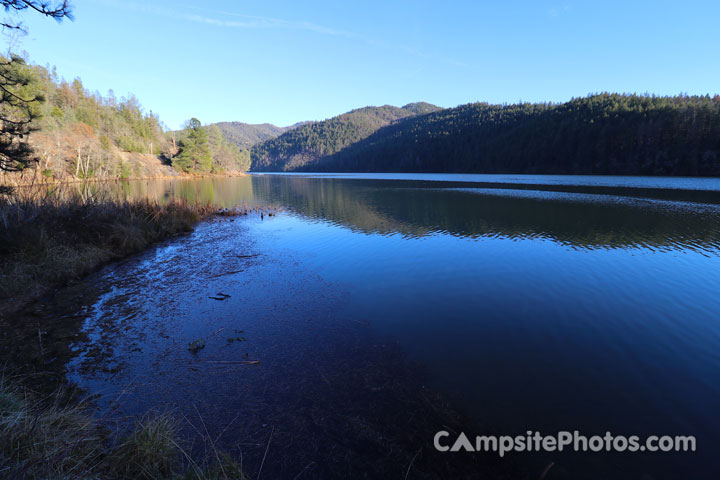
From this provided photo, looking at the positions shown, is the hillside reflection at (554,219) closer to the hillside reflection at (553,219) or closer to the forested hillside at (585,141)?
the hillside reflection at (553,219)

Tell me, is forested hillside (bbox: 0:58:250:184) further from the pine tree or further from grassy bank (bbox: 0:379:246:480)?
grassy bank (bbox: 0:379:246:480)

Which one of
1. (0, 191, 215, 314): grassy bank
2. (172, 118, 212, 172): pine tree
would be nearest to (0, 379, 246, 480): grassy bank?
(0, 191, 215, 314): grassy bank

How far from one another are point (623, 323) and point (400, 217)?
20.4m

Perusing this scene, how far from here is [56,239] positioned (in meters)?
13.3

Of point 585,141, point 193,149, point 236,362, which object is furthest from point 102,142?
point 585,141

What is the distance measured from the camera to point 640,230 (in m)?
21.4

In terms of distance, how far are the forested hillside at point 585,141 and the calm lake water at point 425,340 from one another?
93646 millimetres

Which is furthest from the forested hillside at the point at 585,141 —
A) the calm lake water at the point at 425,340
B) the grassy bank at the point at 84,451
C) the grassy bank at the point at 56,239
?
the grassy bank at the point at 56,239

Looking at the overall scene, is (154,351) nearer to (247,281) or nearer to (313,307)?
(313,307)

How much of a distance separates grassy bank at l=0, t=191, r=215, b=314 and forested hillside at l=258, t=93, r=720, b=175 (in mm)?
114019

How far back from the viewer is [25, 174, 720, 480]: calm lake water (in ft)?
17.2

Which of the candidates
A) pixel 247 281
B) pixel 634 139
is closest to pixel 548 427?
pixel 247 281

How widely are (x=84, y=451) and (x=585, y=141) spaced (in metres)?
133

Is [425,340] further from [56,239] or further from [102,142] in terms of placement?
[102,142]
